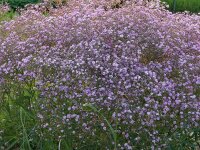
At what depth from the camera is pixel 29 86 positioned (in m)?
4.24

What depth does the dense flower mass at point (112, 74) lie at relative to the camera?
3.60m

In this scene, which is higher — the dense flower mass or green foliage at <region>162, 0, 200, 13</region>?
the dense flower mass

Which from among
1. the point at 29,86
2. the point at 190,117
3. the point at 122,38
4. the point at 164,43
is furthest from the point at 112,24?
the point at 190,117

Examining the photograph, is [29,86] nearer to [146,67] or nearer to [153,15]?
[146,67]

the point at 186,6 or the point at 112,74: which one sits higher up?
the point at 112,74

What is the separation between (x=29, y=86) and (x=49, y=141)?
71 centimetres

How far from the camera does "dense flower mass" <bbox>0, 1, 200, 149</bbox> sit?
11.8 feet

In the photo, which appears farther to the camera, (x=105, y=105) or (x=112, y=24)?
(x=112, y=24)

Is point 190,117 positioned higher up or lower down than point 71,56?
lower down

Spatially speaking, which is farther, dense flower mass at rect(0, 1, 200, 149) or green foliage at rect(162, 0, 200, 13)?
green foliage at rect(162, 0, 200, 13)

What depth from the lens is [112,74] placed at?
389 cm

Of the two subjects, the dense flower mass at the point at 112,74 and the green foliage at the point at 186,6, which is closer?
the dense flower mass at the point at 112,74

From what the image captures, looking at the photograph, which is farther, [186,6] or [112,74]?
[186,6]

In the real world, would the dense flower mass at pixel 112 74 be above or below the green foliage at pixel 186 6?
above
